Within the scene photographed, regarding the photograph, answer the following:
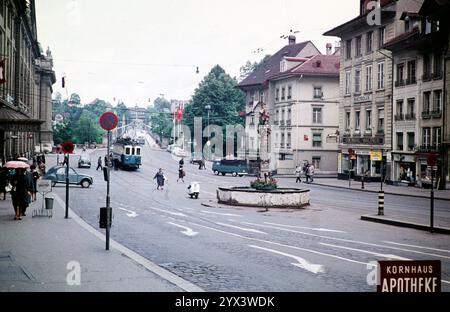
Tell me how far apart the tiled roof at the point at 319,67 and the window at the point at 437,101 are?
27711mm

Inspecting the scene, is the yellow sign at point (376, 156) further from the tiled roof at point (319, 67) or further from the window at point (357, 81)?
the tiled roof at point (319, 67)

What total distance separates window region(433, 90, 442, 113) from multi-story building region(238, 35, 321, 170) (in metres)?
31.7

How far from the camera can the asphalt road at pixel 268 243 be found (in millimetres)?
11805

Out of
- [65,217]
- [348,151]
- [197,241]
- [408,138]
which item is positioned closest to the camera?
[197,241]

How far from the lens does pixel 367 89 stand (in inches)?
2328

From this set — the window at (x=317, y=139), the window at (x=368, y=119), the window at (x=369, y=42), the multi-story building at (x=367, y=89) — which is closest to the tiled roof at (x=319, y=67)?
the window at (x=317, y=139)

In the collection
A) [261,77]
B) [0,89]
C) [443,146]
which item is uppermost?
[261,77]

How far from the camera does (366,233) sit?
20266 millimetres

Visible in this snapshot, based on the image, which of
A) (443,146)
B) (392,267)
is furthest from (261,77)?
(392,267)

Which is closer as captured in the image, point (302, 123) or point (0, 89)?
point (0, 89)

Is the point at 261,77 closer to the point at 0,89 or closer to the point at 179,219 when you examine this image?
the point at 0,89

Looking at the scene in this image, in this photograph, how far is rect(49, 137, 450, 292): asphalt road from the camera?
1180cm

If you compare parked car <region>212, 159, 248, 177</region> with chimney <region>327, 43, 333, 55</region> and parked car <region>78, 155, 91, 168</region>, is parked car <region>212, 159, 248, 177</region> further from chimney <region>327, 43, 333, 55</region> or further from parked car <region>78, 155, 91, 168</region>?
chimney <region>327, 43, 333, 55</region>

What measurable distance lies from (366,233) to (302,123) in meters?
55.5
